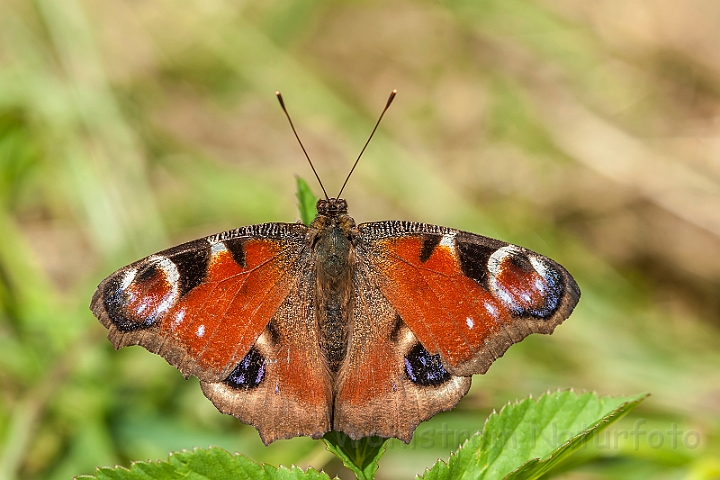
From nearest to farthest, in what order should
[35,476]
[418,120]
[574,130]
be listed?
[35,476]
[574,130]
[418,120]

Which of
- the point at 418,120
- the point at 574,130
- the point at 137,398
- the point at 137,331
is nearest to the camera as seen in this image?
the point at 137,331

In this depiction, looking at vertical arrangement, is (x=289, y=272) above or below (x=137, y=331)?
above

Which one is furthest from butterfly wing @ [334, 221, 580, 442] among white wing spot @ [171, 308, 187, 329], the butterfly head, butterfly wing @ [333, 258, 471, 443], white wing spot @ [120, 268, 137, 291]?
white wing spot @ [120, 268, 137, 291]

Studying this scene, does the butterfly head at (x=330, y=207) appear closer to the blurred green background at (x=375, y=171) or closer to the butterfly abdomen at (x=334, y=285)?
the butterfly abdomen at (x=334, y=285)

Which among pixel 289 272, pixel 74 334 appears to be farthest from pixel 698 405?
pixel 74 334

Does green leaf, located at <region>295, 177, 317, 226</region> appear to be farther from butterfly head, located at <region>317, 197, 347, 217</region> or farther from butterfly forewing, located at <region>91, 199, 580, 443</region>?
butterfly forewing, located at <region>91, 199, 580, 443</region>

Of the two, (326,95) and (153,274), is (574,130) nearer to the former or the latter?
(326,95)

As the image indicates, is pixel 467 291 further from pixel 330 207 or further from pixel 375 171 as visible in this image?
pixel 375 171
